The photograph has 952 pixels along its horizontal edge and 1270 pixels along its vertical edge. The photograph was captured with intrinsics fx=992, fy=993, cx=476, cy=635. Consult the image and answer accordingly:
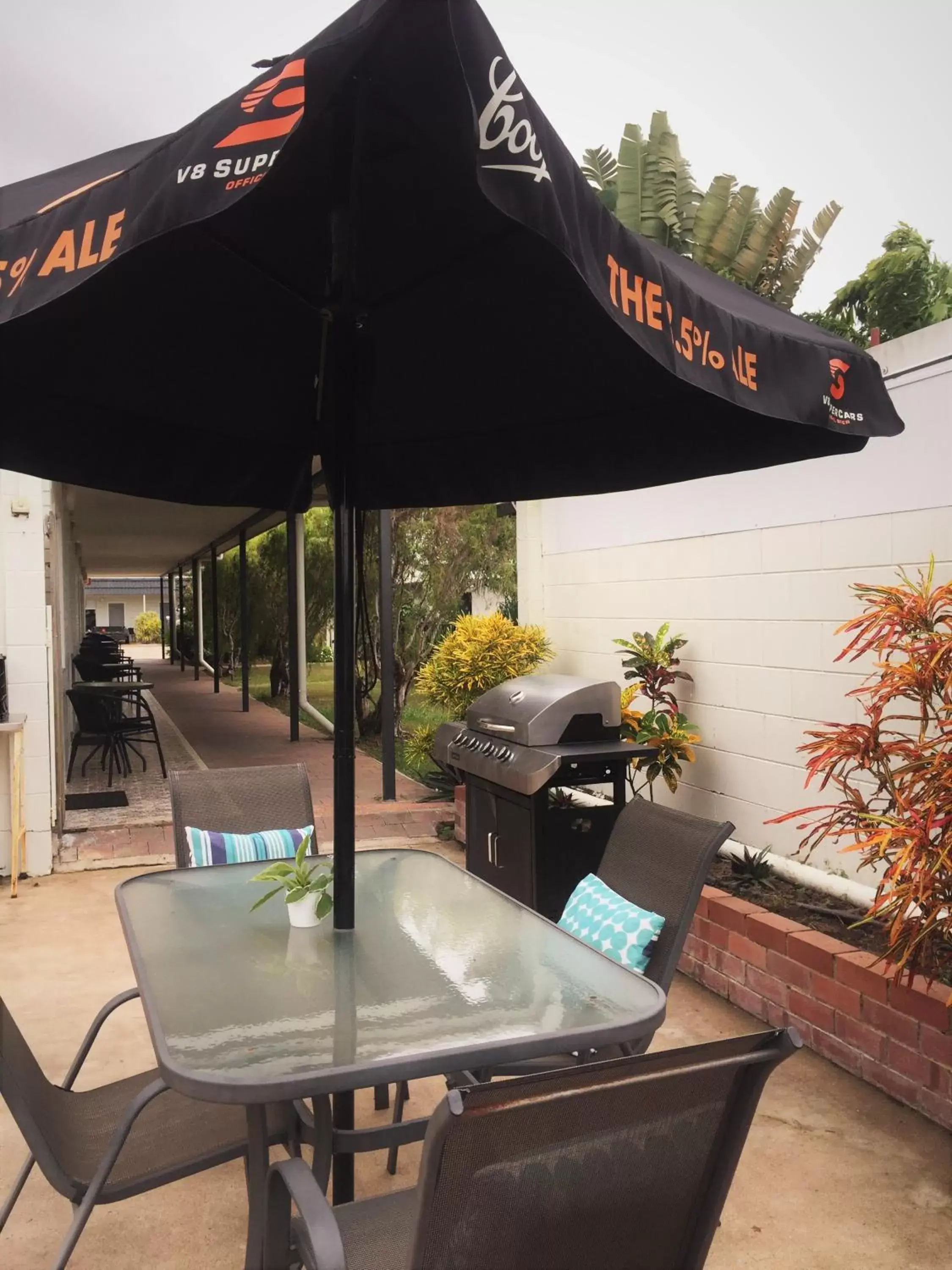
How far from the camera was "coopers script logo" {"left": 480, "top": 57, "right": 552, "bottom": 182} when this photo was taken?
1.25m

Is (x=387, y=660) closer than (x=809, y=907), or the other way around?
(x=809, y=907)

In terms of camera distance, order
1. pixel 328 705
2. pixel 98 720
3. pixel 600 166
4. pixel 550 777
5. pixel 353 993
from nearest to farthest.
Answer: pixel 353 993
pixel 550 777
pixel 98 720
pixel 600 166
pixel 328 705

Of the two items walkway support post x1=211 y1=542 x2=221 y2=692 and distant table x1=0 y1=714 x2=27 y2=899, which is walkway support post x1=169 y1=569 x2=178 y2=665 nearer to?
walkway support post x1=211 y1=542 x2=221 y2=692

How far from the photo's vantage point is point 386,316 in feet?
9.18

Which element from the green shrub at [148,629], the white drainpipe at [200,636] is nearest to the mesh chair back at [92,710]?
the white drainpipe at [200,636]

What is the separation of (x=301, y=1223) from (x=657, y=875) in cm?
134

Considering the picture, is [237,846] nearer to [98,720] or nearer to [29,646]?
[29,646]

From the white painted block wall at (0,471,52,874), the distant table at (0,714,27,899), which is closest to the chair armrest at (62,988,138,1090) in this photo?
the distant table at (0,714,27,899)

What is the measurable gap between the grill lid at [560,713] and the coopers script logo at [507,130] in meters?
3.04

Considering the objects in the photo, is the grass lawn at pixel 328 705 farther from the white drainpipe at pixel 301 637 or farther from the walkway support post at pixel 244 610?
the walkway support post at pixel 244 610

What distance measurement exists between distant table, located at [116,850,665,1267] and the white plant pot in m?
0.02

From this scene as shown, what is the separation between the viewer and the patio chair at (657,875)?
7.68 feet

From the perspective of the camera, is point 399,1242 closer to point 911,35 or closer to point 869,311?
point 869,311

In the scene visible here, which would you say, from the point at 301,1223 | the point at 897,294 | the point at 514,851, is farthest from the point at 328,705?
the point at 897,294
